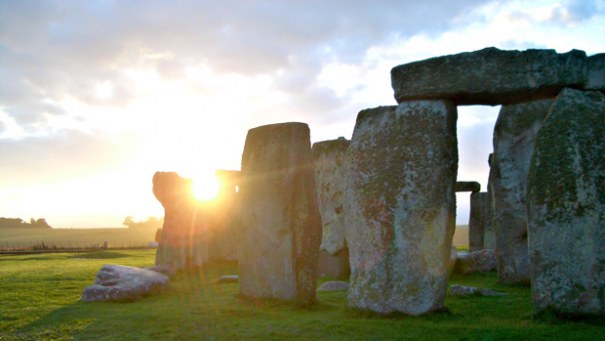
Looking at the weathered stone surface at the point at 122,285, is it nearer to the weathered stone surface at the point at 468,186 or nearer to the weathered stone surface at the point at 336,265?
the weathered stone surface at the point at 336,265

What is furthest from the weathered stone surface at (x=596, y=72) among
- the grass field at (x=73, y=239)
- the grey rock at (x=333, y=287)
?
the grass field at (x=73, y=239)

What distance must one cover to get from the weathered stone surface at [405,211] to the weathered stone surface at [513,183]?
4632 mm

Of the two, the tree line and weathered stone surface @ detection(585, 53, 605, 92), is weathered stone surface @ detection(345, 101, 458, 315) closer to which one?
weathered stone surface @ detection(585, 53, 605, 92)

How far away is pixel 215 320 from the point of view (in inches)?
348

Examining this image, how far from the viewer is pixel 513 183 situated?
506 inches

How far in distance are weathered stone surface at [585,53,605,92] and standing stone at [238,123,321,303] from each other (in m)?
4.70

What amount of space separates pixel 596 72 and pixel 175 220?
509 inches

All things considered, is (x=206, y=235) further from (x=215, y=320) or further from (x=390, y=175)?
(x=390, y=175)

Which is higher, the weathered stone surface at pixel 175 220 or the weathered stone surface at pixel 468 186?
the weathered stone surface at pixel 468 186

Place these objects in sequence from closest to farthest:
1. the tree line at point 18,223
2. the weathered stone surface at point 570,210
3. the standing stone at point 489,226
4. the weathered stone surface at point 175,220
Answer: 1. the weathered stone surface at point 570,210
2. the weathered stone surface at point 175,220
3. the standing stone at point 489,226
4. the tree line at point 18,223

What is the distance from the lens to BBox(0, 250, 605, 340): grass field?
7.33 meters

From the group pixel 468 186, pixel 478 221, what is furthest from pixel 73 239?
pixel 478 221

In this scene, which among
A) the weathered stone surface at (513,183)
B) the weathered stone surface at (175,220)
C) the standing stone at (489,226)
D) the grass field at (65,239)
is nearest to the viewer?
the weathered stone surface at (513,183)

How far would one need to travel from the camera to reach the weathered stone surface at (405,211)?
8.33m
